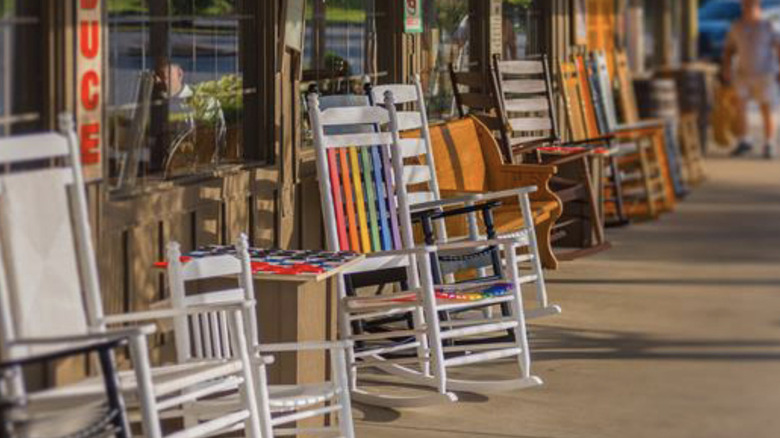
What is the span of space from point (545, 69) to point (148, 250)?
4144 mm

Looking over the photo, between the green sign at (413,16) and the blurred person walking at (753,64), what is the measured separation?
748cm

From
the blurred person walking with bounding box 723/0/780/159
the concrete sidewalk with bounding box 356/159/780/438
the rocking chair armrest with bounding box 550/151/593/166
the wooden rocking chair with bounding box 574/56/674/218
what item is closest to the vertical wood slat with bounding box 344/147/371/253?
the concrete sidewalk with bounding box 356/159/780/438

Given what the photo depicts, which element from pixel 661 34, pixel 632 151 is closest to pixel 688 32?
pixel 661 34

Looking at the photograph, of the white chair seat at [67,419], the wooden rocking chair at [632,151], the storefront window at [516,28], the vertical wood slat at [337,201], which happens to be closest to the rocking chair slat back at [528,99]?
the storefront window at [516,28]

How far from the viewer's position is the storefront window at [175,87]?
486 centimetres

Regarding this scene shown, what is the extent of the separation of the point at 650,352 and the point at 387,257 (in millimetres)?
1326

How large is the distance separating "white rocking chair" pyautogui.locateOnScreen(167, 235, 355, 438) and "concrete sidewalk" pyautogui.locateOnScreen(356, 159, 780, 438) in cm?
62

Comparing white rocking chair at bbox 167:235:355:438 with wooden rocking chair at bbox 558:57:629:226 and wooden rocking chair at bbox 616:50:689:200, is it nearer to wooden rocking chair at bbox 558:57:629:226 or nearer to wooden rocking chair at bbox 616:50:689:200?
wooden rocking chair at bbox 558:57:629:226

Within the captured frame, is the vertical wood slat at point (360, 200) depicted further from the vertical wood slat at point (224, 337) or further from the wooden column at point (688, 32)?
the wooden column at point (688, 32)

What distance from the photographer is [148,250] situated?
4.95 meters

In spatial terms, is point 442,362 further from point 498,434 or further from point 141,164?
point 141,164

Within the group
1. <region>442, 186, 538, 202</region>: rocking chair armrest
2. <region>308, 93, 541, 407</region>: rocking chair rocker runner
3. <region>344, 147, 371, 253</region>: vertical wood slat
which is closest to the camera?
<region>308, 93, 541, 407</region>: rocking chair rocker runner

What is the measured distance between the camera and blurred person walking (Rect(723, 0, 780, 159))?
14.5m

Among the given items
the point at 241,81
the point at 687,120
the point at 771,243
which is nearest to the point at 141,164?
the point at 241,81
